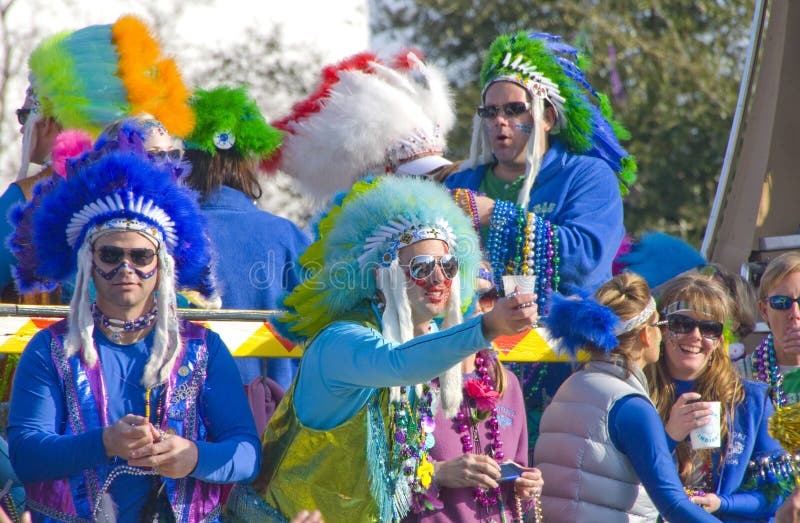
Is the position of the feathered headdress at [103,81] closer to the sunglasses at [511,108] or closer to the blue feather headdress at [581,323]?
the sunglasses at [511,108]

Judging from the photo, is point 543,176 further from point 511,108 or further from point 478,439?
point 478,439

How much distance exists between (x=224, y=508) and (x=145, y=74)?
2.27 m

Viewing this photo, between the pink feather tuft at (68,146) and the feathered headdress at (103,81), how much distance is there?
0.77 feet

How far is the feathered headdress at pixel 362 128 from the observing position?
6105mm

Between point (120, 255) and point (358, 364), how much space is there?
888mm

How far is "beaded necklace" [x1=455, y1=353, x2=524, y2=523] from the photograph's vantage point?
160 inches

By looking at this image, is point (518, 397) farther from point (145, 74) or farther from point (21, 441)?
point (145, 74)

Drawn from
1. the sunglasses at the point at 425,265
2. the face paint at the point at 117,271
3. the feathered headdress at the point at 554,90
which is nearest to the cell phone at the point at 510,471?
the sunglasses at the point at 425,265

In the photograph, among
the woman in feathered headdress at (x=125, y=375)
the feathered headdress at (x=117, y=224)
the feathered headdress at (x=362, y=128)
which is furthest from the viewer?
the feathered headdress at (x=362, y=128)

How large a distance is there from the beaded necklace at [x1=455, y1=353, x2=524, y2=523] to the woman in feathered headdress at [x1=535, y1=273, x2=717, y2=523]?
0.20 metres

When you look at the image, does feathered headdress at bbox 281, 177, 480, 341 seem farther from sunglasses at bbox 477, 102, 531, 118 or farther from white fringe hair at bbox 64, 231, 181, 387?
sunglasses at bbox 477, 102, 531, 118

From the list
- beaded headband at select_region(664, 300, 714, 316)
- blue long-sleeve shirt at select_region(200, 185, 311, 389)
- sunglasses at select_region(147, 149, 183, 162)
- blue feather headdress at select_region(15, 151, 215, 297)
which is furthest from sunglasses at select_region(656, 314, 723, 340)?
sunglasses at select_region(147, 149, 183, 162)

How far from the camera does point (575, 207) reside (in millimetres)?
5176

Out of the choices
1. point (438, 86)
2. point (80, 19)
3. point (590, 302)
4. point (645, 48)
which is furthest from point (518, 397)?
point (645, 48)
